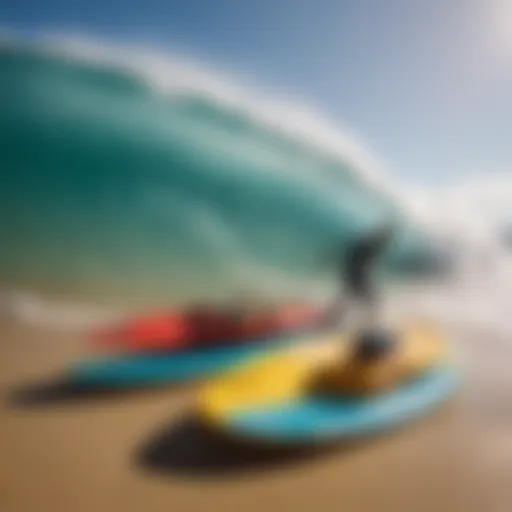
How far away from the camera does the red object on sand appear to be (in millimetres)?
1199

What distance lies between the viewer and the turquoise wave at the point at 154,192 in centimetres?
123

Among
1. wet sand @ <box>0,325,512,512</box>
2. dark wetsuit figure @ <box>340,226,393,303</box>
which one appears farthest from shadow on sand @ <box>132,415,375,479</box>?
dark wetsuit figure @ <box>340,226,393,303</box>

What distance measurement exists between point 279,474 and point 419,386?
0.94 ft

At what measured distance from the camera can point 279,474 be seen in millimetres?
1080

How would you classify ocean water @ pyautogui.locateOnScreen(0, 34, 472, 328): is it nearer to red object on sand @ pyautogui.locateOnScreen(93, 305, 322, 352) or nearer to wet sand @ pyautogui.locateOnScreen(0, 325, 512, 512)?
red object on sand @ pyautogui.locateOnScreen(93, 305, 322, 352)

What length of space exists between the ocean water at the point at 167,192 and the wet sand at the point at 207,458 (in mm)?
175

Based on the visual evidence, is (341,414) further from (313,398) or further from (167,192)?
(167,192)

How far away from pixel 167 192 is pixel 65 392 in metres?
0.41

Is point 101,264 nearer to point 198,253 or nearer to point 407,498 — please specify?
point 198,253

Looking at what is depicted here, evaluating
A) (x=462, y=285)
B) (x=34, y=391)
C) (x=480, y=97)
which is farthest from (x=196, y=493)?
(x=480, y=97)

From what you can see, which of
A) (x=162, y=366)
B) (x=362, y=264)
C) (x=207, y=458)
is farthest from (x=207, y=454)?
(x=362, y=264)

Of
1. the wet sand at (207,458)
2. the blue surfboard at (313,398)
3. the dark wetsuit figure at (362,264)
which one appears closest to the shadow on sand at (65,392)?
the wet sand at (207,458)

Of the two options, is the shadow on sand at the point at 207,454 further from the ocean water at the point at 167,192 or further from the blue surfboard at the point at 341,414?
the ocean water at the point at 167,192

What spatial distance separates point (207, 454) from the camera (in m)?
1.10
